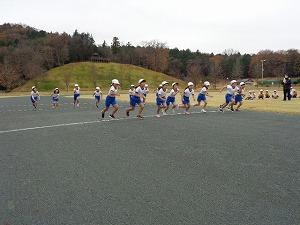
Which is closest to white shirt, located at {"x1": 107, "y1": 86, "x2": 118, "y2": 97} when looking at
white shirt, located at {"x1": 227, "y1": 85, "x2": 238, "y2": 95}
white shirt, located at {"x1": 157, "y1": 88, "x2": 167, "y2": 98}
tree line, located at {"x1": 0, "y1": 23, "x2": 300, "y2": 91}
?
white shirt, located at {"x1": 157, "y1": 88, "x2": 167, "y2": 98}

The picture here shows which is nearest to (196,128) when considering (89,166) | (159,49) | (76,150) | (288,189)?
(76,150)

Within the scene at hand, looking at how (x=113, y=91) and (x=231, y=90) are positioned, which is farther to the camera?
(x=231, y=90)

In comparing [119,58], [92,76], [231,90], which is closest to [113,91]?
[231,90]

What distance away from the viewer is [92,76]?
12250 cm

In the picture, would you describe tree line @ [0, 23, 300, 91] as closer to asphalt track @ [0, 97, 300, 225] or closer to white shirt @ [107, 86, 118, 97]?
white shirt @ [107, 86, 118, 97]

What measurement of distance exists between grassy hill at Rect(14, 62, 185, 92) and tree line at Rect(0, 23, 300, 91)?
409 centimetres

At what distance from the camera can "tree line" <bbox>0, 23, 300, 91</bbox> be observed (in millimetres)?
115625

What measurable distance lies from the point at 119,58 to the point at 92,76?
32.4m

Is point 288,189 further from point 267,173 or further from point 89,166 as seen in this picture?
point 89,166

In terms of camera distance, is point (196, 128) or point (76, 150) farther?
point (196, 128)

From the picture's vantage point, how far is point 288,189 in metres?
6.18

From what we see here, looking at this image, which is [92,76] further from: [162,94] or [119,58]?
[162,94]

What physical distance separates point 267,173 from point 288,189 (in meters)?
1.07

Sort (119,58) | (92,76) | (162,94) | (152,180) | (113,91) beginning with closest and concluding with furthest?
(152,180) < (113,91) < (162,94) < (92,76) < (119,58)
